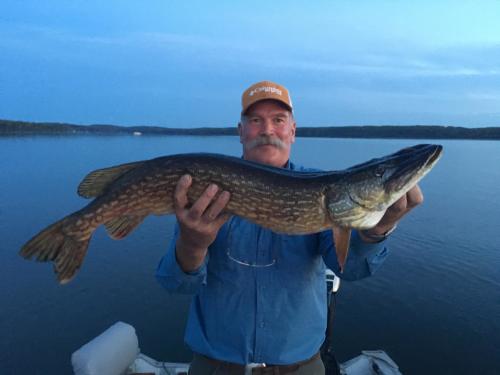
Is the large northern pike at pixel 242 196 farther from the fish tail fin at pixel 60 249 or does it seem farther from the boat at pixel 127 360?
the boat at pixel 127 360

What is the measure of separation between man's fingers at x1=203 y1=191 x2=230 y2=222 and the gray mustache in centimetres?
74

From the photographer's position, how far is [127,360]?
443 centimetres

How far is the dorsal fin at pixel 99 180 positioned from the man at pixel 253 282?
551 millimetres

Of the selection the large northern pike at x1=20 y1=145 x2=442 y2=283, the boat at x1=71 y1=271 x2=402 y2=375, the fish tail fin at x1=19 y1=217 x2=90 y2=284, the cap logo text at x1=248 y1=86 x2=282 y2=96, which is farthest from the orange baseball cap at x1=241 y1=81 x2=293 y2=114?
the boat at x1=71 y1=271 x2=402 y2=375

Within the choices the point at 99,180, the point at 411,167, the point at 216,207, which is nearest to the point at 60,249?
the point at 99,180

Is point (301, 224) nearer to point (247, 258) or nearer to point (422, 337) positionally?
point (247, 258)

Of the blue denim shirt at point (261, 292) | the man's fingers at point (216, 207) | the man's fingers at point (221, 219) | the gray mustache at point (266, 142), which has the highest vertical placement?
the gray mustache at point (266, 142)

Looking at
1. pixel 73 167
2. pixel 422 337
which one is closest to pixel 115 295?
pixel 422 337

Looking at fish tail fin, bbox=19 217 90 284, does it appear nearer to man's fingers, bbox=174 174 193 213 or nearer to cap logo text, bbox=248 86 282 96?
man's fingers, bbox=174 174 193 213

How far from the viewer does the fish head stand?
228cm

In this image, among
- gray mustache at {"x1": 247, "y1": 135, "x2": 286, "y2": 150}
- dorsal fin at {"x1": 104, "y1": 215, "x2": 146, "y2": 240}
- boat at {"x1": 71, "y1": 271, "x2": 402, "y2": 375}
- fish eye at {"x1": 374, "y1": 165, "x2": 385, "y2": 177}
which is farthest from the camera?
boat at {"x1": 71, "y1": 271, "x2": 402, "y2": 375}

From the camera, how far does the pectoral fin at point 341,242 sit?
237cm

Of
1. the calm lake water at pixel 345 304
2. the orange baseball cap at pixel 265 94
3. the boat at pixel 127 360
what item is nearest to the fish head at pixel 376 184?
the orange baseball cap at pixel 265 94

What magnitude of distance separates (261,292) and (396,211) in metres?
1.06
